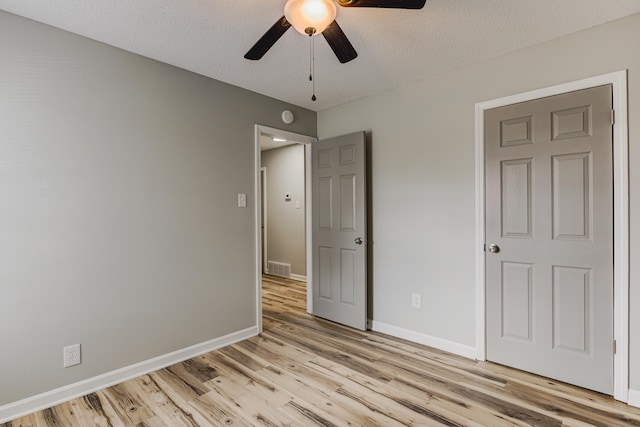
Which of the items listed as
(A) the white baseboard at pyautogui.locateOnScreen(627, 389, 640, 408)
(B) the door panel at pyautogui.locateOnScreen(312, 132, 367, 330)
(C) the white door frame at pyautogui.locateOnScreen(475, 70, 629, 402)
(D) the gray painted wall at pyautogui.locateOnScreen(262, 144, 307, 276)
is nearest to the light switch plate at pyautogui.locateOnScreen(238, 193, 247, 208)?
(B) the door panel at pyautogui.locateOnScreen(312, 132, 367, 330)

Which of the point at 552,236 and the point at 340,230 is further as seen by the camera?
the point at 340,230

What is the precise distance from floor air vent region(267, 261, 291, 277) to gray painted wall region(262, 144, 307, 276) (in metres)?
0.07

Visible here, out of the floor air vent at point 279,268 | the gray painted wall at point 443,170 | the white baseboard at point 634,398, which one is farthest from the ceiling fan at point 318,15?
the floor air vent at point 279,268

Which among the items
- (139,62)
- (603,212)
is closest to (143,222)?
(139,62)

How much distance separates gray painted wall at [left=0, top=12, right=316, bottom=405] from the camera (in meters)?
1.97

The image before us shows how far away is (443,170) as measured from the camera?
2.81 metres

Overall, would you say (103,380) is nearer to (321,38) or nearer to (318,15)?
(318,15)

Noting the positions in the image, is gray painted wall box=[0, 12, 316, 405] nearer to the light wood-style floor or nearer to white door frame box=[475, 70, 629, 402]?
the light wood-style floor

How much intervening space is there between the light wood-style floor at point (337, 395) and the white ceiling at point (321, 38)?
2354 millimetres

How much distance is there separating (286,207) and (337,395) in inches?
162

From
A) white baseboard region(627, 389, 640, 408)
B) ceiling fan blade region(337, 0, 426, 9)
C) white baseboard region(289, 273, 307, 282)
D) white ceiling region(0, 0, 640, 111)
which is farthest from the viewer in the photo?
white baseboard region(289, 273, 307, 282)

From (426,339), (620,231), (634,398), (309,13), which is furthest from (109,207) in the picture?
(634,398)

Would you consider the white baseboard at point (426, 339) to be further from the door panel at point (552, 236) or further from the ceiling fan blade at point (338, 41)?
the ceiling fan blade at point (338, 41)

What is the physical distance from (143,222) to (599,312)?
10.4 feet
